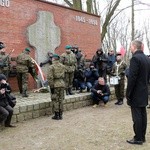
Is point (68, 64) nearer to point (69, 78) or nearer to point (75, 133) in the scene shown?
point (69, 78)

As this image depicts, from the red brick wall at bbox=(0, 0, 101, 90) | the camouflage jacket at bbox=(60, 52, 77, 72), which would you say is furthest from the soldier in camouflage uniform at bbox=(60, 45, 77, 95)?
the red brick wall at bbox=(0, 0, 101, 90)

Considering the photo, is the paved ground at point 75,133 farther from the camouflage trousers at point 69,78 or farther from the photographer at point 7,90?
the camouflage trousers at point 69,78

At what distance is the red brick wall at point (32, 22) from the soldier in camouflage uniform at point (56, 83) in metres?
3.46

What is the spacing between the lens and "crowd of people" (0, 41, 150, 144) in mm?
6270

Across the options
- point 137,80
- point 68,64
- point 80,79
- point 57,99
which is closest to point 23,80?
point 68,64

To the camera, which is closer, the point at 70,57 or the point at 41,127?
the point at 41,127

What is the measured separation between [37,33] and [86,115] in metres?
4.68

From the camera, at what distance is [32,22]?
1283 centimetres

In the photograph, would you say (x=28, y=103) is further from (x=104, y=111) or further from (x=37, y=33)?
(x=37, y=33)

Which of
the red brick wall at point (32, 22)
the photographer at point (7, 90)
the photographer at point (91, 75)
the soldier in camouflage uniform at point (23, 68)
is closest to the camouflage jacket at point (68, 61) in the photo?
the photographer at point (91, 75)

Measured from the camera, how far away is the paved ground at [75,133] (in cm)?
633

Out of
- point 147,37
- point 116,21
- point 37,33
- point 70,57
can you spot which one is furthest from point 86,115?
point 147,37

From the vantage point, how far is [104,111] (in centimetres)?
1050

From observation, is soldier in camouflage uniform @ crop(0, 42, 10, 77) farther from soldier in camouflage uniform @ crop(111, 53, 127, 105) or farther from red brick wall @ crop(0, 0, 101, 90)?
soldier in camouflage uniform @ crop(111, 53, 127, 105)
